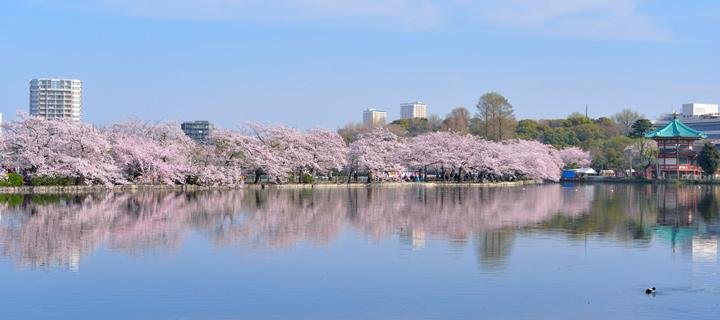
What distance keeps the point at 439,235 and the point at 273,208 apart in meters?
9.98

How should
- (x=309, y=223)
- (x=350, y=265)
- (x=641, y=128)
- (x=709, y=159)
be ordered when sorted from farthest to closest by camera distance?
(x=641, y=128) < (x=709, y=159) < (x=309, y=223) < (x=350, y=265)

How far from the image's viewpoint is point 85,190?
40.3m

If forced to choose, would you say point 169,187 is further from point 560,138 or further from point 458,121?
point 560,138

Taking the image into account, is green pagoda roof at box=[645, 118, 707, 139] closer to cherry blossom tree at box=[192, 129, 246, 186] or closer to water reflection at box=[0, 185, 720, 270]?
cherry blossom tree at box=[192, 129, 246, 186]

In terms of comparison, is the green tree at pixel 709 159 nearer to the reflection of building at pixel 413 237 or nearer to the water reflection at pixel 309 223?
the water reflection at pixel 309 223

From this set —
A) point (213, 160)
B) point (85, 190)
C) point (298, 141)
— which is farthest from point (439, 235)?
point (298, 141)

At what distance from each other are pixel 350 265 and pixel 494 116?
64.8 meters

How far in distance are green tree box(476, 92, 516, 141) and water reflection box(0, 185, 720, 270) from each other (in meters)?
43.5

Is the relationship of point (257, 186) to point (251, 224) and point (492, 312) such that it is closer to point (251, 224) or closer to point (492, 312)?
point (251, 224)

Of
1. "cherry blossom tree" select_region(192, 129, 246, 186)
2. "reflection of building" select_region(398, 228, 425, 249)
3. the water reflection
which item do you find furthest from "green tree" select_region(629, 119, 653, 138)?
"reflection of building" select_region(398, 228, 425, 249)

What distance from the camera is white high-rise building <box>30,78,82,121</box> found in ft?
482

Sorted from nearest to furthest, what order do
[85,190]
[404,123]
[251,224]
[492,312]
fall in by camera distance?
[492,312] → [251,224] → [85,190] → [404,123]

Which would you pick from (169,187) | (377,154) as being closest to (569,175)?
(377,154)

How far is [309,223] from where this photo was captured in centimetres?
2295
